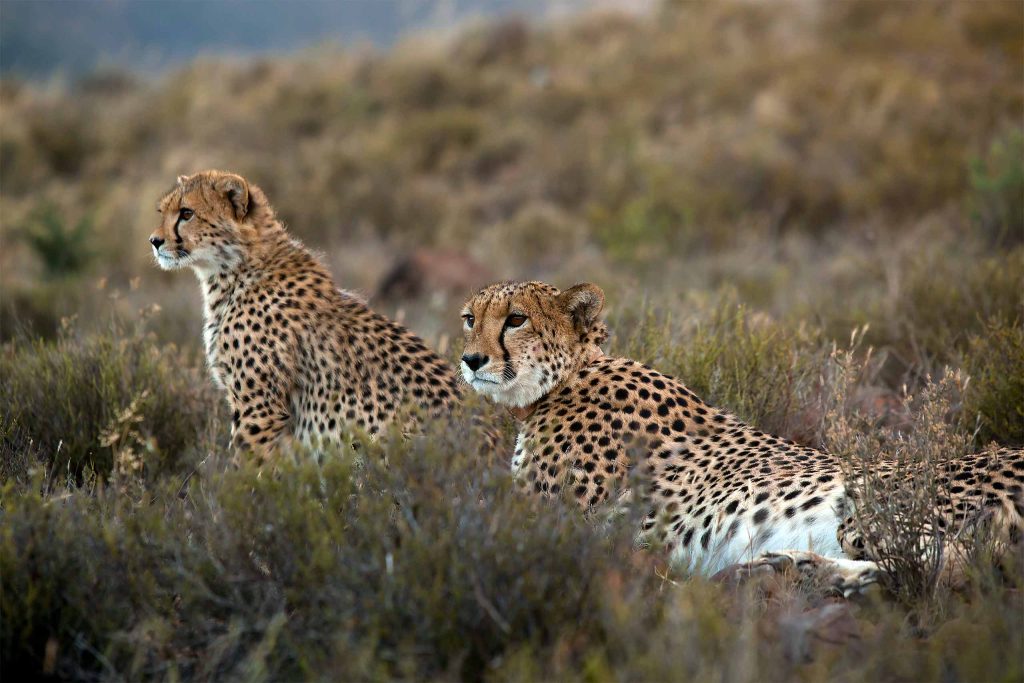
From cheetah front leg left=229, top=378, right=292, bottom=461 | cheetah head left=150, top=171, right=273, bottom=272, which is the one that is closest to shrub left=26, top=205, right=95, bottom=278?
cheetah head left=150, top=171, right=273, bottom=272

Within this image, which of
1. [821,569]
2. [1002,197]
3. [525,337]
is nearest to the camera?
[821,569]

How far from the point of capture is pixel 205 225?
4.41m

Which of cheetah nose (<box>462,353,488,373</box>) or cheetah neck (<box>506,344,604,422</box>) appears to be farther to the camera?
cheetah neck (<box>506,344,604,422</box>)

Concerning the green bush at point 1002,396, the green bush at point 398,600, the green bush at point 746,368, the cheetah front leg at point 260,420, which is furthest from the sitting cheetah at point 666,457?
the green bush at point 1002,396

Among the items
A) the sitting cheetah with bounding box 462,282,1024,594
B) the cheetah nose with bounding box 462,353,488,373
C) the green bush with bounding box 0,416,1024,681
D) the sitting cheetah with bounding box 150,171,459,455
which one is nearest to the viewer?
the green bush with bounding box 0,416,1024,681

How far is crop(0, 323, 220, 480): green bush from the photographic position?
14.0 feet

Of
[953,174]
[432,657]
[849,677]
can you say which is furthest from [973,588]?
[953,174]

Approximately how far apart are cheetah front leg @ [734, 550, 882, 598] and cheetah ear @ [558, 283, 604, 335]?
1119mm

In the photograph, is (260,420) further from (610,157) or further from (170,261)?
(610,157)

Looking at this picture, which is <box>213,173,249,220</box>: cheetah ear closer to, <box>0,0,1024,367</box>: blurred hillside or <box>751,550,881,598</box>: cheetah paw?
<box>0,0,1024,367</box>: blurred hillside

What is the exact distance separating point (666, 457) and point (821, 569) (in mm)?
801

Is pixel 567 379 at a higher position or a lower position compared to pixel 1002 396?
higher

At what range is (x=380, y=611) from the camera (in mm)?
2324

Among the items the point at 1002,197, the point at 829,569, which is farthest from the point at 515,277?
the point at 829,569
